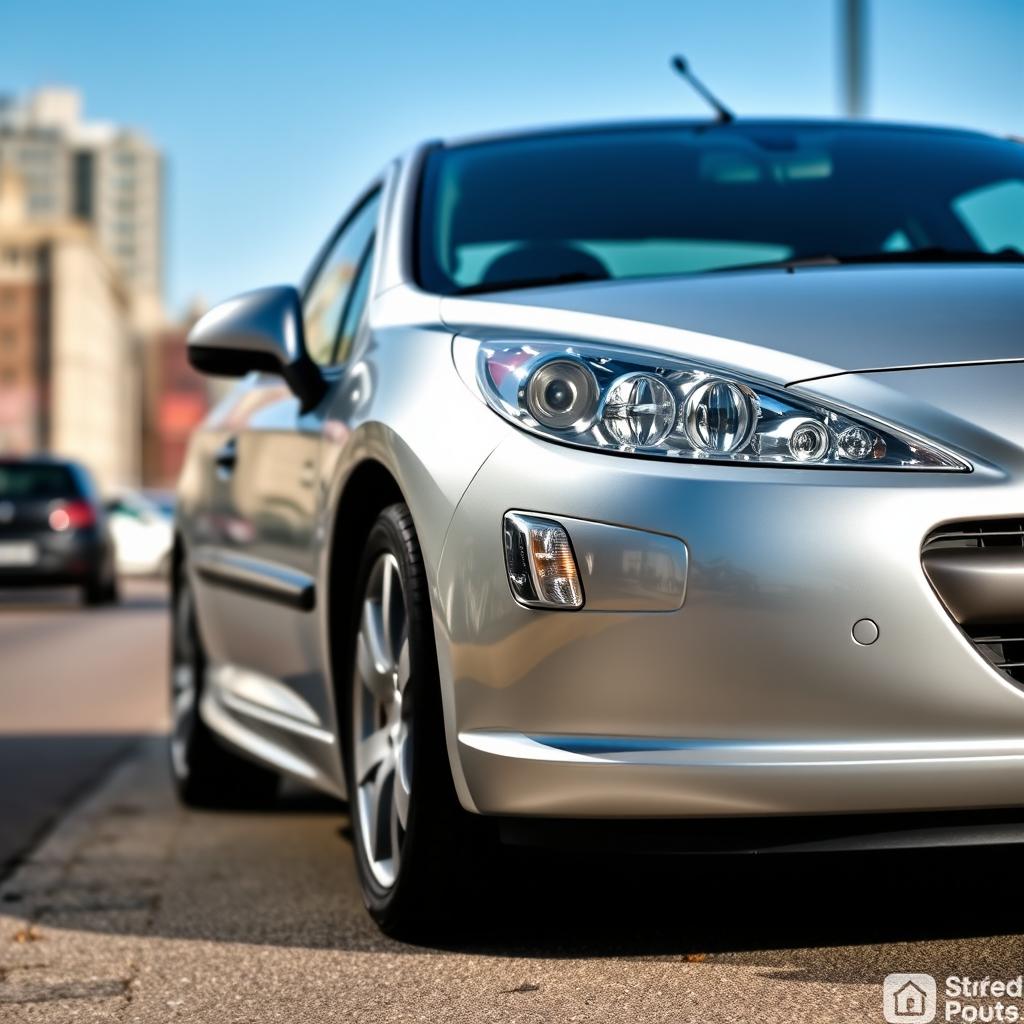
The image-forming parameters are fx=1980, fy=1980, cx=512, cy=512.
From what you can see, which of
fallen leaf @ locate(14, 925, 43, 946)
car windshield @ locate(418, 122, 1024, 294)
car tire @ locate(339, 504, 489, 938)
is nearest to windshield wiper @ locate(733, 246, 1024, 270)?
car windshield @ locate(418, 122, 1024, 294)

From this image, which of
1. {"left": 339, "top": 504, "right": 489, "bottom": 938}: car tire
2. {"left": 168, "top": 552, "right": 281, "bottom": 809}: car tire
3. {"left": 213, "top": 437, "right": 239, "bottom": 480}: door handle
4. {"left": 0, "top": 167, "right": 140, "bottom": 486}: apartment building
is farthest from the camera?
{"left": 0, "top": 167, "right": 140, "bottom": 486}: apartment building

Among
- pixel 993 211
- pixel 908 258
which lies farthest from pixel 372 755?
pixel 993 211

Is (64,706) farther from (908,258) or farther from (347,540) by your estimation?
(908,258)

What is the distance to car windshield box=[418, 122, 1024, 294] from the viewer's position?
13.3 feet

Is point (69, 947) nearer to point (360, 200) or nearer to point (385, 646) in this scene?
point (385, 646)

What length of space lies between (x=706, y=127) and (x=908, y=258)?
1.12m

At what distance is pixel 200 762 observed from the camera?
5.38m

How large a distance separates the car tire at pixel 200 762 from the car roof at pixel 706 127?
5.25 feet

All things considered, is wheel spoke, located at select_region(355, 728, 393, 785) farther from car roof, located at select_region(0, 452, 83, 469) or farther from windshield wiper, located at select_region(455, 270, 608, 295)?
car roof, located at select_region(0, 452, 83, 469)

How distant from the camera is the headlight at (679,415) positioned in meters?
2.89

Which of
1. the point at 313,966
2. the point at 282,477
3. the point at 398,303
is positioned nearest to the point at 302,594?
the point at 282,477

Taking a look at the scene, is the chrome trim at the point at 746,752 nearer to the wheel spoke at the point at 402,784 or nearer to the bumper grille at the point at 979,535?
the bumper grille at the point at 979,535

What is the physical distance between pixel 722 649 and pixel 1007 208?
6.71ft

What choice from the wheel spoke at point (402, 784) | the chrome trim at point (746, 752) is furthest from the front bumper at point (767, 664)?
the wheel spoke at point (402, 784)
